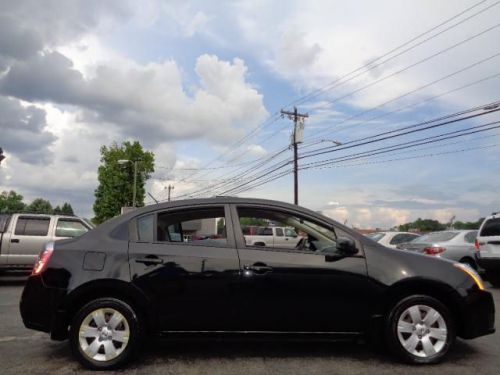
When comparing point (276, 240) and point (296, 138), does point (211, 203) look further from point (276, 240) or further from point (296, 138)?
point (296, 138)

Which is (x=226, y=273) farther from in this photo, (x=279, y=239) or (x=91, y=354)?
(x=91, y=354)

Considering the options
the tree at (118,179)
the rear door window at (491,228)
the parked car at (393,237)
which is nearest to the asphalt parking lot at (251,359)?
the rear door window at (491,228)

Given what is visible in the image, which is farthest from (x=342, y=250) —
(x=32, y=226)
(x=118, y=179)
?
(x=118, y=179)

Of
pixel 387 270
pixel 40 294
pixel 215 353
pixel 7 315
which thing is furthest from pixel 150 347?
pixel 7 315

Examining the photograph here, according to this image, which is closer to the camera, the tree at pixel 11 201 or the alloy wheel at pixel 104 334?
the alloy wheel at pixel 104 334

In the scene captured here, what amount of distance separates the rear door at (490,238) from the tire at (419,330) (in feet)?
25.4

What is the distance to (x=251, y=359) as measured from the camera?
16.8 ft

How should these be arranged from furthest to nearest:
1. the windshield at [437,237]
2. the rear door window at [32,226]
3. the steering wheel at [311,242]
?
the windshield at [437,237] < the rear door window at [32,226] < the steering wheel at [311,242]

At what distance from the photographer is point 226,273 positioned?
497 cm

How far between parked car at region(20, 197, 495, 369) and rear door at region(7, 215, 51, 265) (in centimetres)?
773

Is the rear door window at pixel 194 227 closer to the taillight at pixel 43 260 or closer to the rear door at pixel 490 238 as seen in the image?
the taillight at pixel 43 260

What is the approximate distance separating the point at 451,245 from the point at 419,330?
28.5ft

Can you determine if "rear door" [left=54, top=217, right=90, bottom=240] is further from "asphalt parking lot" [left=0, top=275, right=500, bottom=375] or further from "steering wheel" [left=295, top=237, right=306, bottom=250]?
"steering wheel" [left=295, top=237, right=306, bottom=250]

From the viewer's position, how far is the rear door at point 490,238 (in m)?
11.9
